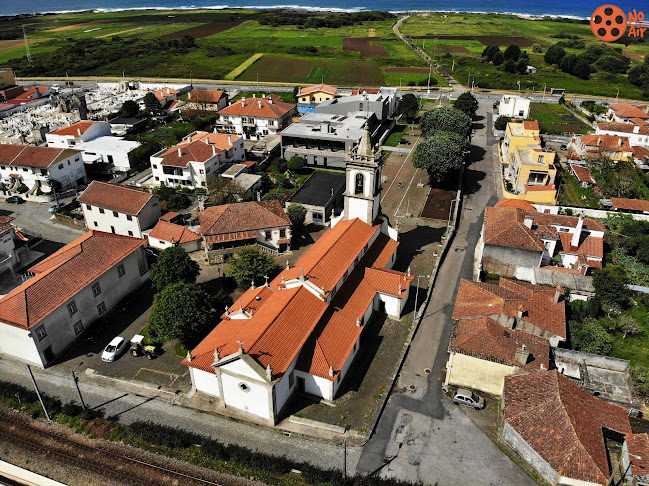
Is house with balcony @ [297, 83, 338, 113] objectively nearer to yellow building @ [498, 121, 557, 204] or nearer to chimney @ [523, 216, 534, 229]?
yellow building @ [498, 121, 557, 204]

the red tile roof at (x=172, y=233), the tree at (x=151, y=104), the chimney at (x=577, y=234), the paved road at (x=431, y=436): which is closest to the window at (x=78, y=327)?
the red tile roof at (x=172, y=233)

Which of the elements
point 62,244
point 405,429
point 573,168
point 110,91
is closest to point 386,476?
point 405,429

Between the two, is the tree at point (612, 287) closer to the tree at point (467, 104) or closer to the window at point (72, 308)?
the window at point (72, 308)

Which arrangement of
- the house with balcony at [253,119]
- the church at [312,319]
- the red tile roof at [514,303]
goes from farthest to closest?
the house with balcony at [253,119] < the red tile roof at [514,303] < the church at [312,319]

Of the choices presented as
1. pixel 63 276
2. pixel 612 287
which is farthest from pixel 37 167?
pixel 612 287

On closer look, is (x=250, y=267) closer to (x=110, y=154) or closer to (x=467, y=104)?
(x=110, y=154)

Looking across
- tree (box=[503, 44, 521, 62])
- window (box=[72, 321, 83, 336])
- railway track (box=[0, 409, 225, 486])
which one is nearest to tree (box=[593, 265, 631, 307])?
railway track (box=[0, 409, 225, 486])
